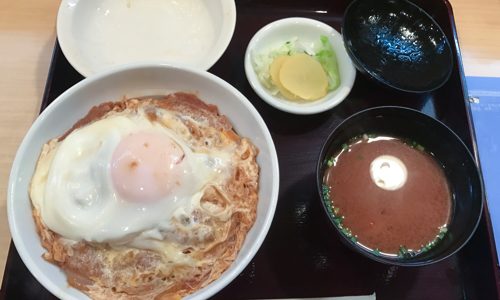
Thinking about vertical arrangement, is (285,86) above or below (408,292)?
above

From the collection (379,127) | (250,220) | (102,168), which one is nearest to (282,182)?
(250,220)

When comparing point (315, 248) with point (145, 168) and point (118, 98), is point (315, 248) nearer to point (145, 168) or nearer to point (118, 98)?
point (145, 168)

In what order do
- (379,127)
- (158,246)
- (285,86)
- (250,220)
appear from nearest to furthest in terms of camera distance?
(158,246)
(250,220)
(379,127)
(285,86)

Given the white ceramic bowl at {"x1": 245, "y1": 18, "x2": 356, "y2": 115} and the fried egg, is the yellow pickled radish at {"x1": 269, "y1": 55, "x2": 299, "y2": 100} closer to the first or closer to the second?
the white ceramic bowl at {"x1": 245, "y1": 18, "x2": 356, "y2": 115}

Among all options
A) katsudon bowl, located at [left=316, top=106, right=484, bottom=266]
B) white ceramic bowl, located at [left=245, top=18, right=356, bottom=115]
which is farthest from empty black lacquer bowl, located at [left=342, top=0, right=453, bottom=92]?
katsudon bowl, located at [left=316, top=106, right=484, bottom=266]

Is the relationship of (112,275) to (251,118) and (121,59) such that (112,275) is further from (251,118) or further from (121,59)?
(121,59)

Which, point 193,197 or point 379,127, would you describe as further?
point 379,127
